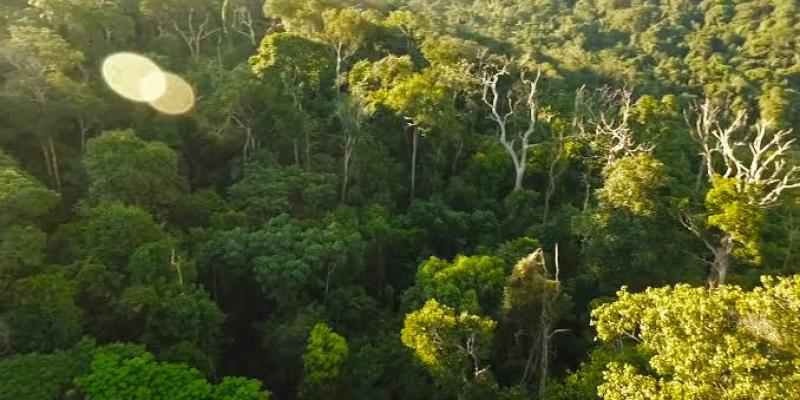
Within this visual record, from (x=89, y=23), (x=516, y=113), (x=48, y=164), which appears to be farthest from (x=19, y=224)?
(x=516, y=113)

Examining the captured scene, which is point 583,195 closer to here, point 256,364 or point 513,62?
point 513,62

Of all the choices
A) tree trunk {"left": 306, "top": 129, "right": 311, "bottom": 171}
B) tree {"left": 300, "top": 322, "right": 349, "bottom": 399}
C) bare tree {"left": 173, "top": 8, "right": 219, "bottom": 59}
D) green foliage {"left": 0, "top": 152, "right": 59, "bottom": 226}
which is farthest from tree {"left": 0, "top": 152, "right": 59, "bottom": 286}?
bare tree {"left": 173, "top": 8, "right": 219, "bottom": 59}

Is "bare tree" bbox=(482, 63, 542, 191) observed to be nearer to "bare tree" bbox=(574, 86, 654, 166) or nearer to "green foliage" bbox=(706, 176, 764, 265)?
"bare tree" bbox=(574, 86, 654, 166)

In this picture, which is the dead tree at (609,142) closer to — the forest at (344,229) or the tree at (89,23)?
the forest at (344,229)

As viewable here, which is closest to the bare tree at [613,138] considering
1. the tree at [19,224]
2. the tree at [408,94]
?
the tree at [408,94]

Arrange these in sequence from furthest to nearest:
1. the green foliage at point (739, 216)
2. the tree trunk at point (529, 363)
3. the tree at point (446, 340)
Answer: the tree trunk at point (529, 363) < the green foliage at point (739, 216) < the tree at point (446, 340)

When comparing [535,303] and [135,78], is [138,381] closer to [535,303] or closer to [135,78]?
[535,303]
